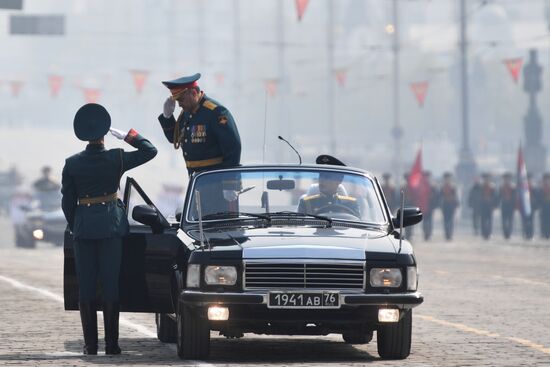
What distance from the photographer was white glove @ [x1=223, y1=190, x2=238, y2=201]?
13.0 meters

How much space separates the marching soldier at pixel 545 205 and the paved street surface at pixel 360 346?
48.6 ft

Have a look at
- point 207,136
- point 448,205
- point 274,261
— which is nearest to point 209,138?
point 207,136

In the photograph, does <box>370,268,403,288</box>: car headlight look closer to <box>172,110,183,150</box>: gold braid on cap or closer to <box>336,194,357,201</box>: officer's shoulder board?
<box>336,194,357,201</box>: officer's shoulder board

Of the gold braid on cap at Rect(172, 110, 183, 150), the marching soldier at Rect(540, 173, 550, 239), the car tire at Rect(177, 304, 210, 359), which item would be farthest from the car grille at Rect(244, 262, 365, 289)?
the marching soldier at Rect(540, 173, 550, 239)

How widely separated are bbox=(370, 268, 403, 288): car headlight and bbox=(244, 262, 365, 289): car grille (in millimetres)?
72

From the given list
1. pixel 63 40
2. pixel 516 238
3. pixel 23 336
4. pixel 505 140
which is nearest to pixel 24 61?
pixel 63 40

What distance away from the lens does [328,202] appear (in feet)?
42.8

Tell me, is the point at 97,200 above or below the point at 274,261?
above

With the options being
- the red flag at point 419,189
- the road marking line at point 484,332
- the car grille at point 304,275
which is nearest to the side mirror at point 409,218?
the car grille at point 304,275

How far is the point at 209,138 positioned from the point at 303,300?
2557mm

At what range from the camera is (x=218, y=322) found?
1173 cm

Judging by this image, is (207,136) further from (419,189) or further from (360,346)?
(419,189)

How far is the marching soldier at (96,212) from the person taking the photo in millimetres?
12648

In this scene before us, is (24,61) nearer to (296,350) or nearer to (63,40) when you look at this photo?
(63,40)
